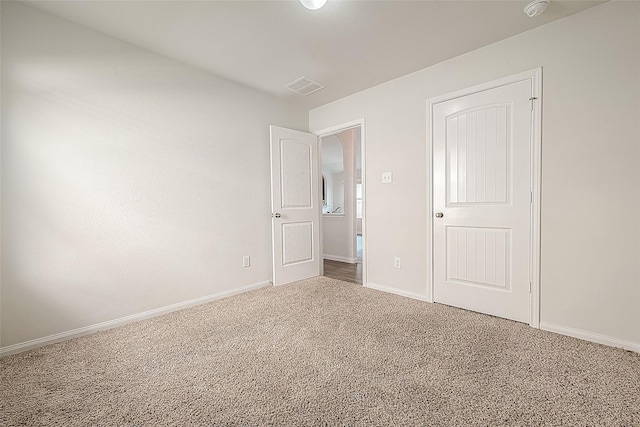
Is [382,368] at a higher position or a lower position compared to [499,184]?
lower

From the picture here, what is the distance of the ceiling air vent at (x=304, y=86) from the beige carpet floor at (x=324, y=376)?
2516mm

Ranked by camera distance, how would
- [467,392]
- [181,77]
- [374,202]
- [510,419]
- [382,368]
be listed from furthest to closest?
1. [374,202]
2. [181,77]
3. [382,368]
4. [467,392]
5. [510,419]

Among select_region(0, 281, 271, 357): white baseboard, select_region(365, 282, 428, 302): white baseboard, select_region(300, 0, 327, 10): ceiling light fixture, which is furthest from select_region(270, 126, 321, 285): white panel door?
select_region(300, 0, 327, 10): ceiling light fixture

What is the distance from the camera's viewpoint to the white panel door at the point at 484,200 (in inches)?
86.1

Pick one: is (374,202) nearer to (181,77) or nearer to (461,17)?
(461,17)

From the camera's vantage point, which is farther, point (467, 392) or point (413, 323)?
point (413, 323)

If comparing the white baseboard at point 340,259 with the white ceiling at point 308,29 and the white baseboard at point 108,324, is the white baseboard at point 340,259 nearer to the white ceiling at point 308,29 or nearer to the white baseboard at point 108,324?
the white baseboard at point 108,324

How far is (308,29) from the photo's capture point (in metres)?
2.11

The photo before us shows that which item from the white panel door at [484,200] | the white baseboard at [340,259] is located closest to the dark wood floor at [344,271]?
the white baseboard at [340,259]

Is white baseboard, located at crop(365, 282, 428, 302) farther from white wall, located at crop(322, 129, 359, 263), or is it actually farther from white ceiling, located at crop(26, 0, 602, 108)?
white ceiling, located at crop(26, 0, 602, 108)

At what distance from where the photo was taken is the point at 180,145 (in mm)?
2621

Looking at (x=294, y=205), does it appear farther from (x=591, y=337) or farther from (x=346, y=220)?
(x=591, y=337)

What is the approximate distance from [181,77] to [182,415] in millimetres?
2778

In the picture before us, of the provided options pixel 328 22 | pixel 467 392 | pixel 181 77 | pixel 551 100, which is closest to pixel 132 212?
pixel 181 77
